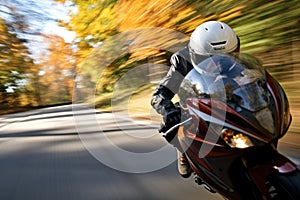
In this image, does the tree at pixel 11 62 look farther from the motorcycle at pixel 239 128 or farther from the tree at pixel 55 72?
the motorcycle at pixel 239 128

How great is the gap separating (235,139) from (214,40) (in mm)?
761

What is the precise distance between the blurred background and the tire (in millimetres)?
3182

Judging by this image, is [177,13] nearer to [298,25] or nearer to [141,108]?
[298,25]

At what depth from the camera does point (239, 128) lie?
5.66 feet

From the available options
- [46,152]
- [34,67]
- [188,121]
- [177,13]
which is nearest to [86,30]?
[177,13]

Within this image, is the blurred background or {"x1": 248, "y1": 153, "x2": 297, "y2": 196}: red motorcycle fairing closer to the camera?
{"x1": 248, "y1": 153, "x2": 297, "y2": 196}: red motorcycle fairing

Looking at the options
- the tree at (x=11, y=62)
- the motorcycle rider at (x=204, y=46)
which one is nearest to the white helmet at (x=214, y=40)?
the motorcycle rider at (x=204, y=46)

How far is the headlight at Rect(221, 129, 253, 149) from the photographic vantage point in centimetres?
172

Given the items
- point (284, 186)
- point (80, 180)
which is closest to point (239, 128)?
point (284, 186)

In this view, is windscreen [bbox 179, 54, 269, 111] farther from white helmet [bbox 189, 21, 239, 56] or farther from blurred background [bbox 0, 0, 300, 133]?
blurred background [bbox 0, 0, 300, 133]

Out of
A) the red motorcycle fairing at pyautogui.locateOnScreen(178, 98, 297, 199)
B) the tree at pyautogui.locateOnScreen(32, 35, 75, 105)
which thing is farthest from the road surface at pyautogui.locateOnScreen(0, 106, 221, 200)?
the tree at pyautogui.locateOnScreen(32, 35, 75, 105)

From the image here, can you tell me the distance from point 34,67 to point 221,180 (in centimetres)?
2897

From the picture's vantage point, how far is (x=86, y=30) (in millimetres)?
12531

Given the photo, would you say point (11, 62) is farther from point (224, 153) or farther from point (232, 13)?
point (224, 153)
